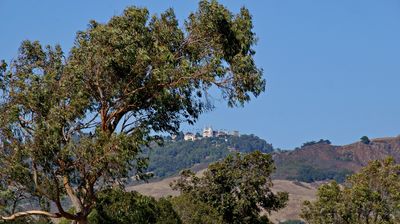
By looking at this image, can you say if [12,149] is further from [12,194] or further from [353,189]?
[353,189]

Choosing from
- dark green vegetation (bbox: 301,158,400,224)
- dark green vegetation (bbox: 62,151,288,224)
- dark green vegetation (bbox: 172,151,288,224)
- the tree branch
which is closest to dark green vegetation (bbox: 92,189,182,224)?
the tree branch

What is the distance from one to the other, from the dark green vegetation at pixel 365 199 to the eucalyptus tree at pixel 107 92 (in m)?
25.6

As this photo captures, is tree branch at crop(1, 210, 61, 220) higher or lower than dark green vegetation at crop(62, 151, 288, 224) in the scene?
lower

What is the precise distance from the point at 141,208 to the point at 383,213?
20666 mm

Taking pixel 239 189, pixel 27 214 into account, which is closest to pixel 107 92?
pixel 27 214

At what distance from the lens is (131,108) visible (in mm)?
23219

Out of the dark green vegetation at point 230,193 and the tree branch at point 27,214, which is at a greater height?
the dark green vegetation at point 230,193

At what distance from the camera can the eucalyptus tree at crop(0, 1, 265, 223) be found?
825 inches

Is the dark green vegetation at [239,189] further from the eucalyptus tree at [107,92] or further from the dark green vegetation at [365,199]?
the eucalyptus tree at [107,92]

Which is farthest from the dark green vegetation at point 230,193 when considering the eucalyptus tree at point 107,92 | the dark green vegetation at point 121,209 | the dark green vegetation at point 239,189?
the eucalyptus tree at point 107,92

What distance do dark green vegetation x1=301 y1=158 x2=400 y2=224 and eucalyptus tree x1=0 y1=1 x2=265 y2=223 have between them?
2560cm

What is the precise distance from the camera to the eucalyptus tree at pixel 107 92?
68.7ft

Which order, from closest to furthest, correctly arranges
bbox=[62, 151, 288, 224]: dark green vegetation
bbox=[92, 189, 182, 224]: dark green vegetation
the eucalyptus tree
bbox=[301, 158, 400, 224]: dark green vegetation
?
the eucalyptus tree < bbox=[92, 189, 182, 224]: dark green vegetation < bbox=[62, 151, 288, 224]: dark green vegetation < bbox=[301, 158, 400, 224]: dark green vegetation

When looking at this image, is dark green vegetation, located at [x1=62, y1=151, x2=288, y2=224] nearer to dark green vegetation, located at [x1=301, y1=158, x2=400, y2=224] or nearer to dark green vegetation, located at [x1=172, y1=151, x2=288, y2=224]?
dark green vegetation, located at [x1=172, y1=151, x2=288, y2=224]
